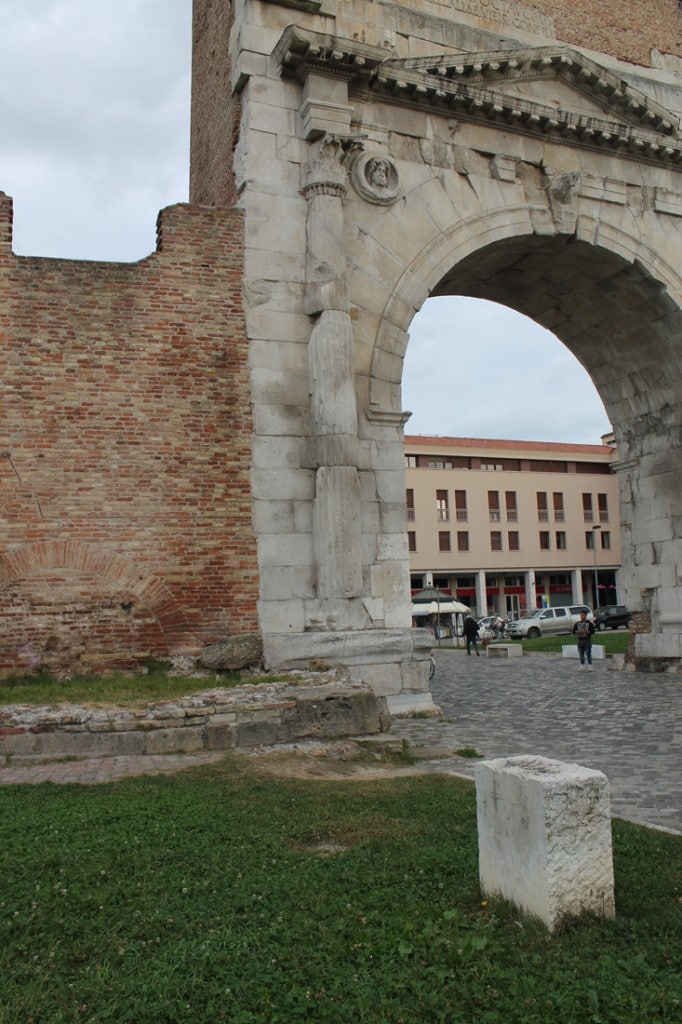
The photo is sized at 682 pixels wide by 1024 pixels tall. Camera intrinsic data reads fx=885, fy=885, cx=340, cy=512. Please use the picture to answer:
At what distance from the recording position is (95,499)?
11.0m

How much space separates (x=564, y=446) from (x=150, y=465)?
156 feet

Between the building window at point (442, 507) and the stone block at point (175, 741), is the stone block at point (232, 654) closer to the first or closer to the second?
the stone block at point (175, 741)

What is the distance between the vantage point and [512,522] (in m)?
53.2

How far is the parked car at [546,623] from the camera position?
39000mm

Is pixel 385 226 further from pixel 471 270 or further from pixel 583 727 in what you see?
pixel 583 727

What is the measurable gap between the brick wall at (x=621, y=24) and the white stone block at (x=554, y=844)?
1558 centimetres

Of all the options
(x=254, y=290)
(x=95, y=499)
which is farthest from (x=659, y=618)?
(x=95, y=499)

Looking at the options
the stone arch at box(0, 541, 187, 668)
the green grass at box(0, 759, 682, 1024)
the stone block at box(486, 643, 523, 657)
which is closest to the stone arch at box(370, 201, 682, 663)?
the stone arch at box(0, 541, 187, 668)

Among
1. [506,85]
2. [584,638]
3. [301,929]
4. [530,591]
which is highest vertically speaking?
[506,85]

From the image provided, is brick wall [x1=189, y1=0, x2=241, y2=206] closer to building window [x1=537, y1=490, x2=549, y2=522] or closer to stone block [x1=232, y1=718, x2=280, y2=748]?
stone block [x1=232, y1=718, x2=280, y2=748]

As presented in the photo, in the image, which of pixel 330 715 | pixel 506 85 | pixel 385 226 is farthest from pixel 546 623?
pixel 330 715

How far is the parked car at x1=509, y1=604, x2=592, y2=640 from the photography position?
39000 mm

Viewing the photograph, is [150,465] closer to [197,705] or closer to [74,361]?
[74,361]

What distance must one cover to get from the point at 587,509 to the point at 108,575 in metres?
48.5
